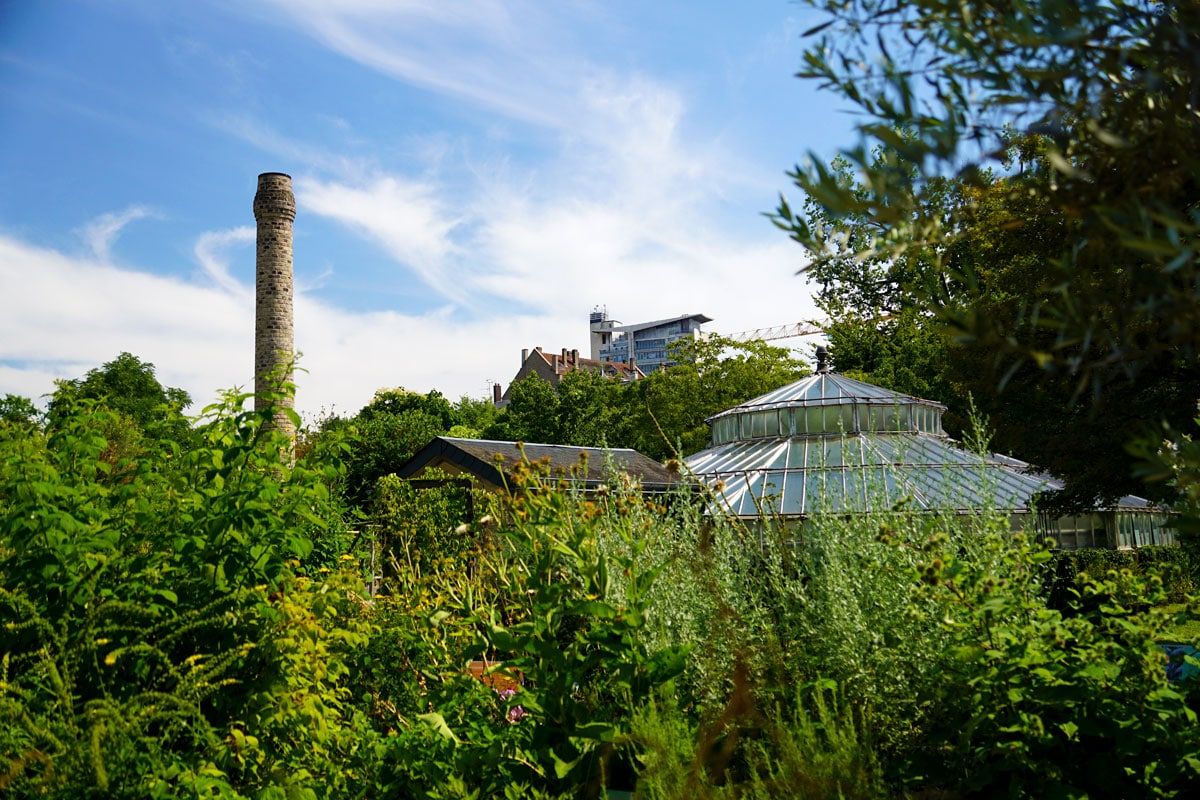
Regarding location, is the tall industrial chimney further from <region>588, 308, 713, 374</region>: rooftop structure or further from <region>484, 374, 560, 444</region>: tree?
<region>588, 308, 713, 374</region>: rooftop structure

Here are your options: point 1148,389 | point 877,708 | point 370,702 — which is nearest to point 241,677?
point 370,702

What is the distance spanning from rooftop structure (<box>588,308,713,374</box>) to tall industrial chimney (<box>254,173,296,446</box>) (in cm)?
9322

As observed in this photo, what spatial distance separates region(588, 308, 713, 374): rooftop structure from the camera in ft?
424

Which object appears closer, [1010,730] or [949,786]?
[1010,730]

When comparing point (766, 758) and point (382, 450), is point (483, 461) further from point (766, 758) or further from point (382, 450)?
point (382, 450)

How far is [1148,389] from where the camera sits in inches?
443

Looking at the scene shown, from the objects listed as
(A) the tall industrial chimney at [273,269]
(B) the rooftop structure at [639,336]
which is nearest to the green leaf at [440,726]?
(A) the tall industrial chimney at [273,269]

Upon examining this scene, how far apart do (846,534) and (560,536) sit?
1250mm

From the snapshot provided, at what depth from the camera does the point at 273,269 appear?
28.4 metres

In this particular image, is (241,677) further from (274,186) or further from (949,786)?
(274,186)

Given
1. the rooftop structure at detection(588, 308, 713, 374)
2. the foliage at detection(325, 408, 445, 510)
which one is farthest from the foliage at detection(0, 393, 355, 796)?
the rooftop structure at detection(588, 308, 713, 374)

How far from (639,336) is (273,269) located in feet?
387

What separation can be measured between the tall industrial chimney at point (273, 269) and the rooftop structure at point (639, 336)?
93.2 m

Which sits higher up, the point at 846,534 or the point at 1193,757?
the point at 846,534
